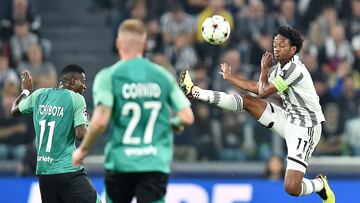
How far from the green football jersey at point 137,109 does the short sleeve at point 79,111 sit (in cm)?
144

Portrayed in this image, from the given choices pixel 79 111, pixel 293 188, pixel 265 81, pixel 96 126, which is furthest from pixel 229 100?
pixel 96 126

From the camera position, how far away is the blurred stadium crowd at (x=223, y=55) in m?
15.1

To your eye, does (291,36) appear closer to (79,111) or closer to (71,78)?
(71,78)

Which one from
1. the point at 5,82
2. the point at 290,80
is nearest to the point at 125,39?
the point at 290,80

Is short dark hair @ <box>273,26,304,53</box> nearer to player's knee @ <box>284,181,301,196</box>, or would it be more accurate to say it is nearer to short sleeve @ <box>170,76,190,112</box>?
player's knee @ <box>284,181,301,196</box>

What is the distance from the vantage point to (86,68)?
18031 millimetres

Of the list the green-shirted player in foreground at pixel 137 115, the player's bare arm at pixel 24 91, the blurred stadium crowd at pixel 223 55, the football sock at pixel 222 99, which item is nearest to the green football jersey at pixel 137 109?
the green-shirted player in foreground at pixel 137 115

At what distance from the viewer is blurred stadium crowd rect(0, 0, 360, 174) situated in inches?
596

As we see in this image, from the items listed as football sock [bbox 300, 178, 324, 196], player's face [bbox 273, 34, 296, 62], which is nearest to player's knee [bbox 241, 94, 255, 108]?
player's face [bbox 273, 34, 296, 62]

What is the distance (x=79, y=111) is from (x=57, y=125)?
25 centimetres

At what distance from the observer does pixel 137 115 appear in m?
8.13

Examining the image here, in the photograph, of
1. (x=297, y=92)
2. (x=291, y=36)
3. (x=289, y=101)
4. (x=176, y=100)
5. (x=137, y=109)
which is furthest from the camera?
(x=289, y=101)

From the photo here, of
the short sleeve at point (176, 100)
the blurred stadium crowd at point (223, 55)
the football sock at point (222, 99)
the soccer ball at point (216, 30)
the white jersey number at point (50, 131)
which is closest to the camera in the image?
the short sleeve at point (176, 100)

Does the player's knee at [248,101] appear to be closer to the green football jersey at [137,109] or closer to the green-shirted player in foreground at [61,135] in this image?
the green-shirted player in foreground at [61,135]
